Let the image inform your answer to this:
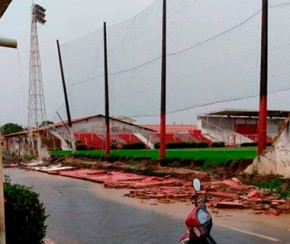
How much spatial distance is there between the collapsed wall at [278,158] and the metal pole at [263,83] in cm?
65

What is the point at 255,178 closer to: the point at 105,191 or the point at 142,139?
the point at 105,191

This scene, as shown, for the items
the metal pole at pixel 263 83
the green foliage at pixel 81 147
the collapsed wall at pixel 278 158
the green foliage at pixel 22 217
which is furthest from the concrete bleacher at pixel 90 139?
the green foliage at pixel 22 217

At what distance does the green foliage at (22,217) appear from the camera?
532cm

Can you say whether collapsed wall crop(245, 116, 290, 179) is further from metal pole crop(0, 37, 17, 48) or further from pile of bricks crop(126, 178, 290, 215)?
metal pole crop(0, 37, 17, 48)

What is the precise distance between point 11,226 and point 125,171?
2015 centimetres

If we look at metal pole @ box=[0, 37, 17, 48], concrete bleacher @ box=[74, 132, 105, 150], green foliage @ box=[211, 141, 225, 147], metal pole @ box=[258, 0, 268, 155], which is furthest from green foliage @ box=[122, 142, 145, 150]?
metal pole @ box=[0, 37, 17, 48]

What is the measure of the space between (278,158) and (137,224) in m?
7.13

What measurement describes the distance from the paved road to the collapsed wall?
165 inches

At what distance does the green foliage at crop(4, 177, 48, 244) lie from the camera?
209 inches

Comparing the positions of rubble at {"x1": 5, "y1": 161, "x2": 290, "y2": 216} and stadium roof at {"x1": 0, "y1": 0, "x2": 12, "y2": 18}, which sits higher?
stadium roof at {"x1": 0, "y1": 0, "x2": 12, "y2": 18}

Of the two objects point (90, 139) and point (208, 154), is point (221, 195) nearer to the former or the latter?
point (208, 154)

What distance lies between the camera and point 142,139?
52344mm

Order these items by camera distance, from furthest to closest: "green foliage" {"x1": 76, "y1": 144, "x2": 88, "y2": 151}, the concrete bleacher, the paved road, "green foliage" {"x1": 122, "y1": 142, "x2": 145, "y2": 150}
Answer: the concrete bleacher < "green foliage" {"x1": 122, "y1": 142, "x2": 145, "y2": 150} < "green foliage" {"x1": 76, "y1": 144, "x2": 88, "y2": 151} < the paved road

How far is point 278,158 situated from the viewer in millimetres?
15047
